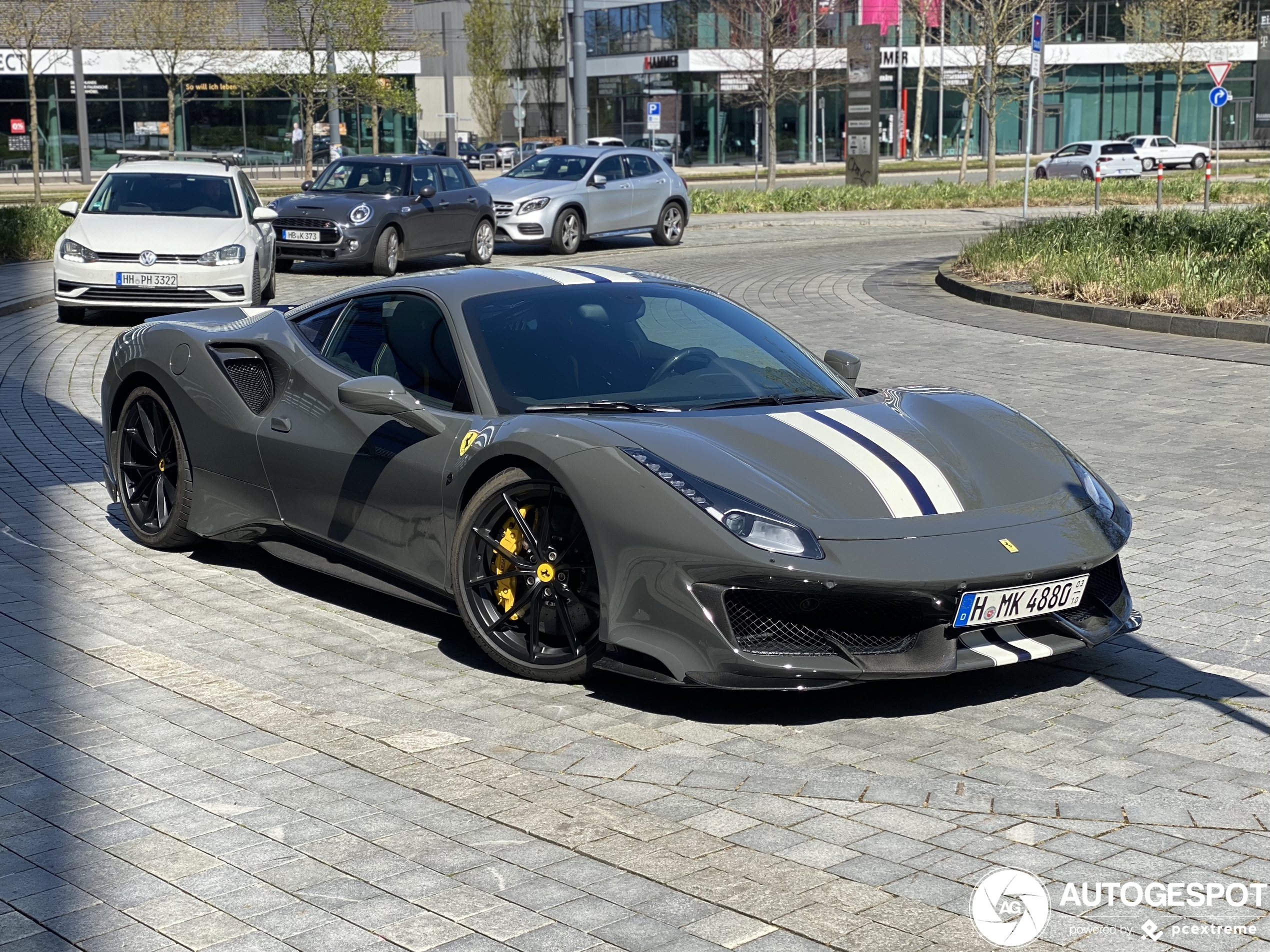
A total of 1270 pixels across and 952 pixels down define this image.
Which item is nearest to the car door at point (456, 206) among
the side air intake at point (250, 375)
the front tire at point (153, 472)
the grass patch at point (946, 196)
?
the grass patch at point (946, 196)

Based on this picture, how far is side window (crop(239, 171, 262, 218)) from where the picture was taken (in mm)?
17500

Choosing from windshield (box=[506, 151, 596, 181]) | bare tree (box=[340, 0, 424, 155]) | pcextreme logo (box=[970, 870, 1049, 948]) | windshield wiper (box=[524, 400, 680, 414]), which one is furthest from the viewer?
bare tree (box=[340, 0, 424, 155])

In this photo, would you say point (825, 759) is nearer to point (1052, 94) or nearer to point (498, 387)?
point (498, 387)

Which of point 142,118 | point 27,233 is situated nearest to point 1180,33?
point 142,118

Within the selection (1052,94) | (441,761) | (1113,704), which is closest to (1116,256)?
(1113,704)

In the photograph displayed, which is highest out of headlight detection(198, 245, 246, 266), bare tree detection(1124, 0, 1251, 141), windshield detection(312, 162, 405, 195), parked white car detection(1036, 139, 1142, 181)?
bare tree detection(1124, 0, 1251, 141)

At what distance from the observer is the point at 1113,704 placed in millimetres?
5219

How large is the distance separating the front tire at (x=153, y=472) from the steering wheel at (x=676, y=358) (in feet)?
7.31

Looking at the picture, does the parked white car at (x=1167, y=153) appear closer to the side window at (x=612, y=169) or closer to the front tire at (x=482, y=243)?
the side window at (x=612, y=169)

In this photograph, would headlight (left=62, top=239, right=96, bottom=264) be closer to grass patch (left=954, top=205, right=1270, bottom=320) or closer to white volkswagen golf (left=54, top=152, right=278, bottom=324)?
white volkswagen golf (left=54, top=152, right=278, bottom=324)

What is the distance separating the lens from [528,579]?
5363 millimetres

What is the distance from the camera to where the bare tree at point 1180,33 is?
64.6m

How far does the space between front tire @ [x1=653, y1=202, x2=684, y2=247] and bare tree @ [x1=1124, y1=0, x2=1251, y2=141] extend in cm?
3899

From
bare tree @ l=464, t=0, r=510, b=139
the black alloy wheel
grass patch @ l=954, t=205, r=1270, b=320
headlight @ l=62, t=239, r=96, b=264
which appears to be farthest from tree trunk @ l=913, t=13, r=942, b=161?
the black alloy wheel
